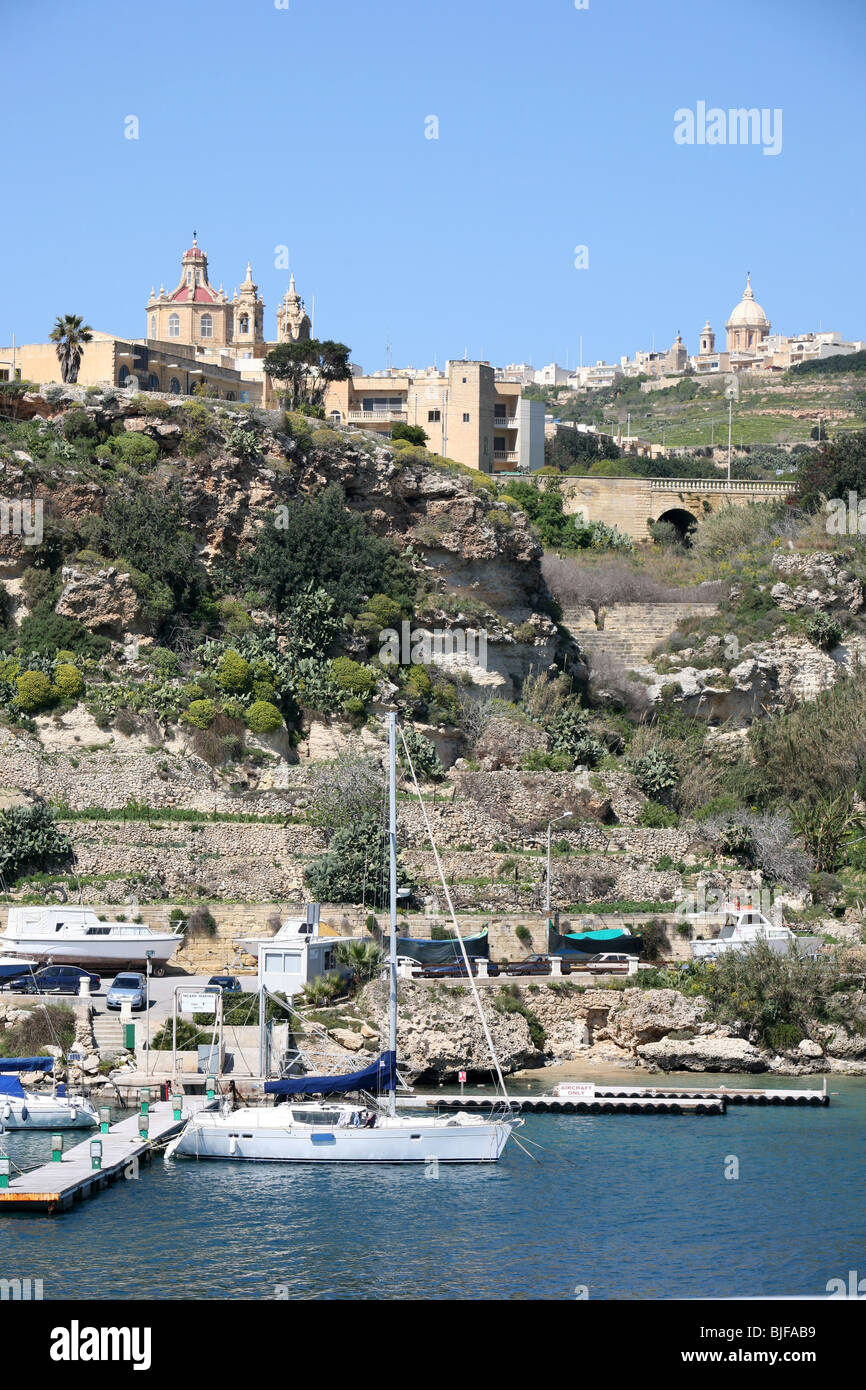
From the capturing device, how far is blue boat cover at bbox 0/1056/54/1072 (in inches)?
1309

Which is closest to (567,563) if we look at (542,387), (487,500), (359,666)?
(487,500)

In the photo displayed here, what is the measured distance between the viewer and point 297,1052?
111ft

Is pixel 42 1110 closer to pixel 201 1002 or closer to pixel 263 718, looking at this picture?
pixel 201 1002

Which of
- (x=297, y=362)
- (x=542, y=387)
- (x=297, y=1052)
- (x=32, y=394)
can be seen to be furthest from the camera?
(x=542, y=387)

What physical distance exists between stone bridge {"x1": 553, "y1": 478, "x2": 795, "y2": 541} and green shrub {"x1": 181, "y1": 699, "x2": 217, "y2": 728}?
25.8m

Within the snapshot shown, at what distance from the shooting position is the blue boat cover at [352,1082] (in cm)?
3081

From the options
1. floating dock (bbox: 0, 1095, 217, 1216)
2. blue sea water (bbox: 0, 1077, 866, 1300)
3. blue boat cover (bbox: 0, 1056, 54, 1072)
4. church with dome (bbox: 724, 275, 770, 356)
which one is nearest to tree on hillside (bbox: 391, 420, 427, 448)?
blue boat cover (bbox: 0, 1056, 54, 1072)

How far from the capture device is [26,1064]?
3325 cm

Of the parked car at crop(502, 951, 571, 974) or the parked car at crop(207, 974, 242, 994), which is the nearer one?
the parked car at crop(207, 974, 242, 994)

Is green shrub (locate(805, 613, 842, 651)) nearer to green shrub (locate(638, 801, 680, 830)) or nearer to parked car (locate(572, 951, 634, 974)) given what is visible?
green shrub (locate(638, 801, 680, 830))

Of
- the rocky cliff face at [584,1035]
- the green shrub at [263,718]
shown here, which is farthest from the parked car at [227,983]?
the green shrub at [263,718]

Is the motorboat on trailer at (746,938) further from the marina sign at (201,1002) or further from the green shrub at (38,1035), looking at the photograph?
the green shrub at (38,1035)
